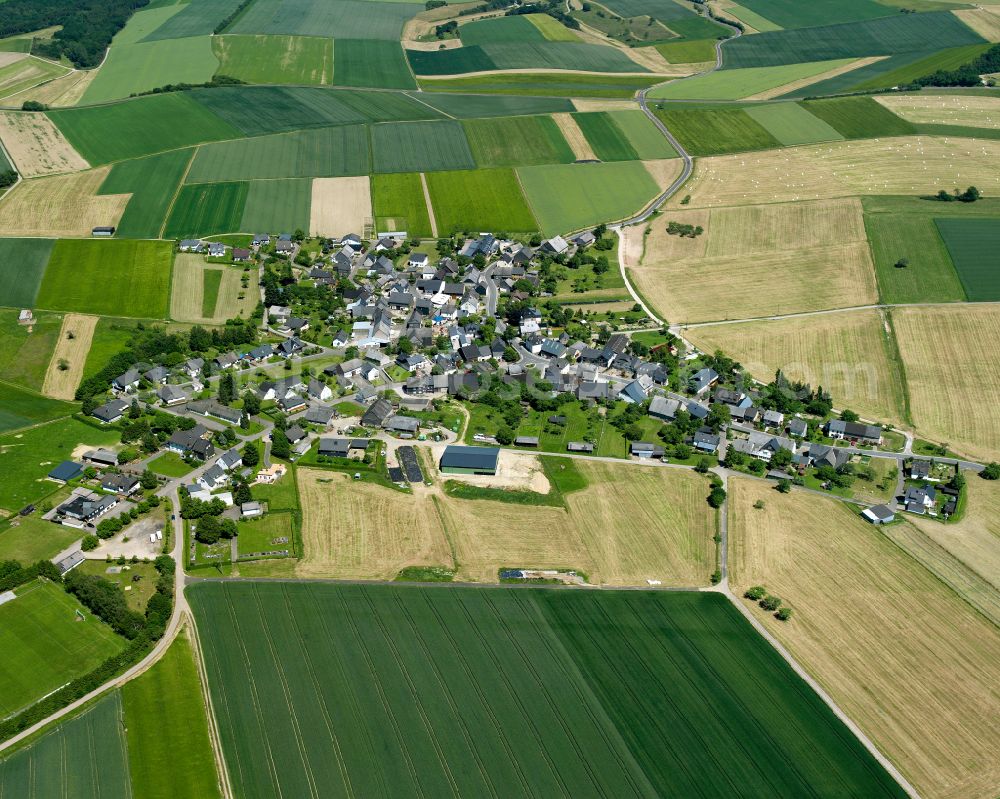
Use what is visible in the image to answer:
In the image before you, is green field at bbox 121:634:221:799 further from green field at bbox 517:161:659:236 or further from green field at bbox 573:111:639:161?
green field at bbox 573:111:639:161

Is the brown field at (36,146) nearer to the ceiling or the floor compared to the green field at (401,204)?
nearer to the ceiling

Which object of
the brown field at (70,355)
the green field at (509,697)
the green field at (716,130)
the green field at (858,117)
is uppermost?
the green field at (858,117)

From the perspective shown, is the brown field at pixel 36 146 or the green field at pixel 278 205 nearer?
the green field at pixel 278 205

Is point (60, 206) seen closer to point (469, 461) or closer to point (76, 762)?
point (469, 461)

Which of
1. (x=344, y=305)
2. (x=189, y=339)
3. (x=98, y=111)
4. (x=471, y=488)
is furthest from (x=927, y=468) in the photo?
(x=98, y=111)

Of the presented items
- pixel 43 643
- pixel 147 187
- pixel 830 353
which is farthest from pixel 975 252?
pixel 147 187

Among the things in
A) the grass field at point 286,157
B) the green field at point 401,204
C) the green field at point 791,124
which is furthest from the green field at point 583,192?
the green field at point 791,124

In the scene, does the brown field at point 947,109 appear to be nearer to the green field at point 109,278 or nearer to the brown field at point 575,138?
the brown field at point 575,138
